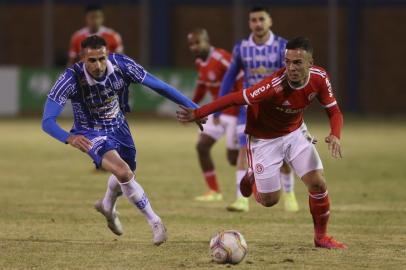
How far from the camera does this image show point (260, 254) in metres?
8.14

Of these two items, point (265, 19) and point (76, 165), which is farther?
point (76, 165)

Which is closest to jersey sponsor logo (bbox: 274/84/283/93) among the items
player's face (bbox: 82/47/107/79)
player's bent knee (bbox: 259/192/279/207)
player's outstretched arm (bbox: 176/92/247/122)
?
player's outstretched arm (bbox: 176/92/247/122)

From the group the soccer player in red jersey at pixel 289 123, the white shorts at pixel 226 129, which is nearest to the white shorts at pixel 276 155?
the soccer player in red jersey at pixel 289 123

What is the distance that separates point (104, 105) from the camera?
28.6 feet

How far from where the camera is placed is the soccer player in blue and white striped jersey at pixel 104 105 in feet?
27.6

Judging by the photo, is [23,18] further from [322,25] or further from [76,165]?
[76,165]

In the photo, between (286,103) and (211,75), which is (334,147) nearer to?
(286,103)

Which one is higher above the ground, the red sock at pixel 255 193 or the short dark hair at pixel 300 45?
the short dark hair at pixel 300 45

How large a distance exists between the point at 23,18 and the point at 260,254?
26157 mm

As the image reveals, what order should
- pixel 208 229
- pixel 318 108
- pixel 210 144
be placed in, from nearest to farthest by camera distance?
pixel 208 229 < pixel 210 144 < pixel 318 108

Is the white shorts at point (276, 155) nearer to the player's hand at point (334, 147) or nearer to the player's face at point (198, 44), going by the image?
the player's hand at point (334, 147)

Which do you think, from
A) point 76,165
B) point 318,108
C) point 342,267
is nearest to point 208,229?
point 342,267

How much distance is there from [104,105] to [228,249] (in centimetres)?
191

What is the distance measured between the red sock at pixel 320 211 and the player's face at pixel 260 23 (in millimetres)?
3005
